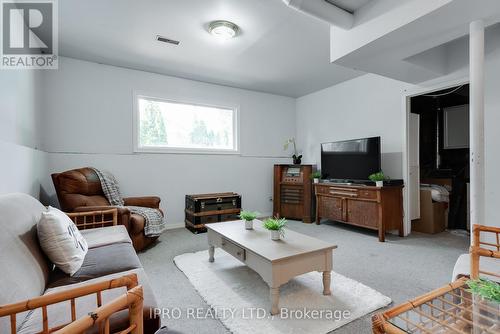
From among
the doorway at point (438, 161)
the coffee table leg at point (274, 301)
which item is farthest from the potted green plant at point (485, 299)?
the doorway at point (438, 161)

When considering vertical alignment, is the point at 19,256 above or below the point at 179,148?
below

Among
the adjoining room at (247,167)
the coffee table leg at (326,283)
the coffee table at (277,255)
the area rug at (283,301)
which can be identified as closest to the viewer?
the adjoining room at (247,167)

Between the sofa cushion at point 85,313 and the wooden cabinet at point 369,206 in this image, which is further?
the wooden cabinet at point 369,206

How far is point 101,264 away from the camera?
1.51m

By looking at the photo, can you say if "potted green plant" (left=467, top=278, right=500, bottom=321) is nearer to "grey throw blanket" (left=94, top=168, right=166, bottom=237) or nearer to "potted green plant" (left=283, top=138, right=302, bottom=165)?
"grey throw blanket" (left=94, top=168, right=166, bottom=237)

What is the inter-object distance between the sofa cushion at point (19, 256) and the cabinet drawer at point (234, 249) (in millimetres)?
1222

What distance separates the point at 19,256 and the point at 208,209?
2.73 metres

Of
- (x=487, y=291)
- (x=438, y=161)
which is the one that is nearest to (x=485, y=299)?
(x=487, y=291)

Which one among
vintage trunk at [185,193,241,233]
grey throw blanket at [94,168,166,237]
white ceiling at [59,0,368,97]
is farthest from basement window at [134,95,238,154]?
vintage trunk at [185,193,241,233]

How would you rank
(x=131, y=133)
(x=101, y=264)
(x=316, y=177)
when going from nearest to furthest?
(x=101, y=264) → (x=131, y=133) → (x=316, y=177)

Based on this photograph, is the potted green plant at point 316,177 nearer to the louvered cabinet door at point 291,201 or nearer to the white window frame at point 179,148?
the louvered cabinet door at point 291,201

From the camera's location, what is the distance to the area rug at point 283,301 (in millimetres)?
1536

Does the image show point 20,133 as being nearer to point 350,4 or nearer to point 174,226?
point 174,226

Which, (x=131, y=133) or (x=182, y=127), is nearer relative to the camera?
(x=131, y=133)
